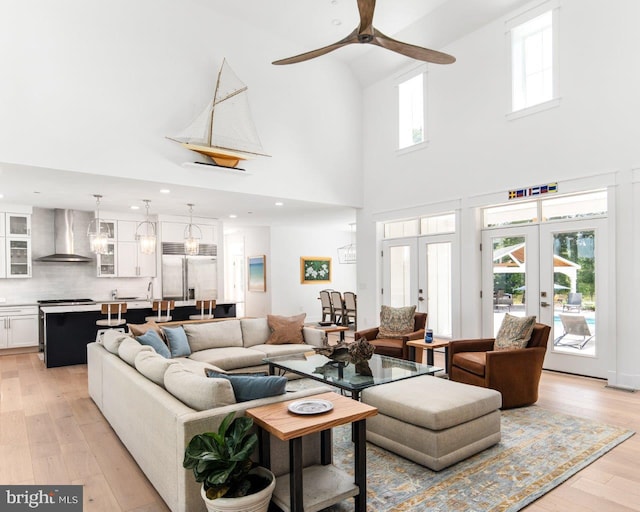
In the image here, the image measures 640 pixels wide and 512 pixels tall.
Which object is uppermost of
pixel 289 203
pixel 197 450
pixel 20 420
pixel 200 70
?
pixel 200 70

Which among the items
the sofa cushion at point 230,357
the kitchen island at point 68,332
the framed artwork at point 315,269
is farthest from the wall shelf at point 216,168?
the framed artwork at point 315,269

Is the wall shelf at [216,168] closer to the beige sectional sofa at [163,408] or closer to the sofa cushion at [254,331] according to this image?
the sofa cushion at [254,331]

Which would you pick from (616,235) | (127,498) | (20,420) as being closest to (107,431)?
(20,420)

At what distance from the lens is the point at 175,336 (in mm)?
4941

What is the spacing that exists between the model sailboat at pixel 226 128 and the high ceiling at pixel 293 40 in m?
0.66

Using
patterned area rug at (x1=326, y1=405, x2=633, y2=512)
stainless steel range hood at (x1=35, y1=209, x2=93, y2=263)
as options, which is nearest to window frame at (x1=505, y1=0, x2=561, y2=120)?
patterned area rug at (x1=326, y1=405, x2=633, y2=512)

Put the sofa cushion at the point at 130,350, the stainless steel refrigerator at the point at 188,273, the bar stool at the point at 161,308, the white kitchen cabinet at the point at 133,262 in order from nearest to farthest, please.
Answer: the sofa cushion at the point at 130,350, the bar stool at the point at 161,308, the white kitchen cabinet at the point at 133,262, the stainless steel refrigerator at the point at 188,273

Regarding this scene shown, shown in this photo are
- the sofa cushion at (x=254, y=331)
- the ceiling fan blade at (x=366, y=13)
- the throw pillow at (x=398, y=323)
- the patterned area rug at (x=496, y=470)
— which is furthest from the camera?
the throw pillow at (x=398, y=323)

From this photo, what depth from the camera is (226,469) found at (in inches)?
77.7

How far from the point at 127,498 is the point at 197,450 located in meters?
0.94

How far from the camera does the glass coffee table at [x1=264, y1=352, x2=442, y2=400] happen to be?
11.2 feet

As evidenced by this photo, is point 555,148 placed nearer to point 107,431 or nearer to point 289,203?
point 289,203

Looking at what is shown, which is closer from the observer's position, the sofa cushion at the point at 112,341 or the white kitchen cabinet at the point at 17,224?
the sofa cushion at the point at 112,341

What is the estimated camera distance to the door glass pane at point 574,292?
17.0ft
